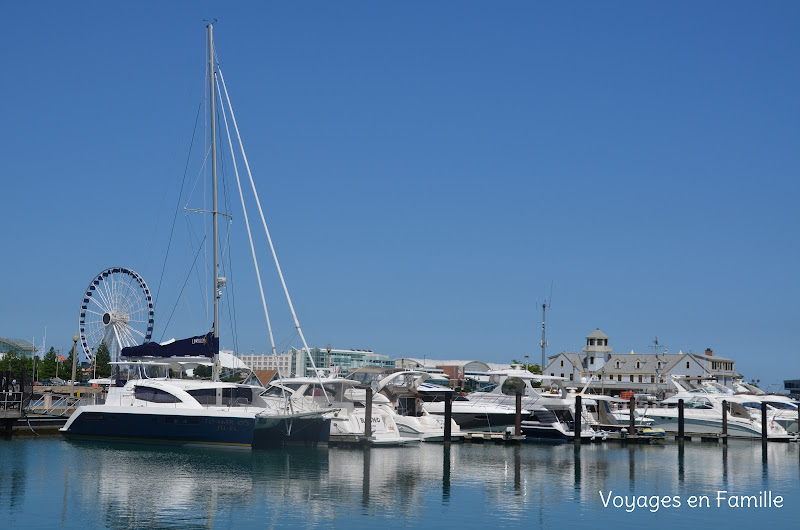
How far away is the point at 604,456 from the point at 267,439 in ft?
55.0

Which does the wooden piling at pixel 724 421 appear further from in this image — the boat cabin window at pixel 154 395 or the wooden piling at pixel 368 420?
the boat cabin window at pixel 154 395

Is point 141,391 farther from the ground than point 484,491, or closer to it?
farther from the ground

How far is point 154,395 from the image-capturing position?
43.9m

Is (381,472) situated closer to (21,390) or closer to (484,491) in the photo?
(484,491)

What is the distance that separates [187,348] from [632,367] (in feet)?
347

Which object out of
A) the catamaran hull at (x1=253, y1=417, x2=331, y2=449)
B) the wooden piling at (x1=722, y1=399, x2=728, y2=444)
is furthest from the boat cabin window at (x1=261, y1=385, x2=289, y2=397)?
the wooden piling at (x1=722, y1=399, x2=728, y2=444)

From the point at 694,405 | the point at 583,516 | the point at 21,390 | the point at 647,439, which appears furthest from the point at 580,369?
the point at 583,516

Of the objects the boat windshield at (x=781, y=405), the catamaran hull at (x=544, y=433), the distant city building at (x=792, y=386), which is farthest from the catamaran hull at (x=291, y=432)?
the distant city building at (x=792, y=386)

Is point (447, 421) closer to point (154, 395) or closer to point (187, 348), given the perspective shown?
point (187, 348)

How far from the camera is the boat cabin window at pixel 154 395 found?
A: 43.4 meters

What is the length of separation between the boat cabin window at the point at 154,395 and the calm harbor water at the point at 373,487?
2.38 meters

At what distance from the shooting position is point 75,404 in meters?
53.1

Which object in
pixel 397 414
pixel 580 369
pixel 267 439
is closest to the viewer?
pixel 267 439

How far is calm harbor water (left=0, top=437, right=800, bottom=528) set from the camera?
26766 mm
